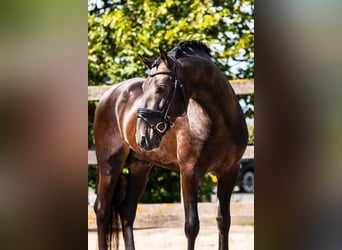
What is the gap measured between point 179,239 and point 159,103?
2241mm

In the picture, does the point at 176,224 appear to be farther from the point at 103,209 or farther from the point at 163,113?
the point at 163,113

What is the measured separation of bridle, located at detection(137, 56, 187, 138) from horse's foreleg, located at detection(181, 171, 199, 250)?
316mm

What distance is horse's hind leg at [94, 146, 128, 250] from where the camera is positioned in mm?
2909

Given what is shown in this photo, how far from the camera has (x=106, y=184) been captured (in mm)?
2938

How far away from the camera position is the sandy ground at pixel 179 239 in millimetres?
3941

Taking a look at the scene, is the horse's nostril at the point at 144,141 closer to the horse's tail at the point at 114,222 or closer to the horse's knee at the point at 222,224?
the horse's knee at the point at 222,224

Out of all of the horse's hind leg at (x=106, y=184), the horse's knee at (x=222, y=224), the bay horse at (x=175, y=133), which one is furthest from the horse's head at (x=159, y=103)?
the horse's hind leg at (x=106, y=184)

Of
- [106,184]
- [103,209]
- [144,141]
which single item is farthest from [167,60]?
[103,209]

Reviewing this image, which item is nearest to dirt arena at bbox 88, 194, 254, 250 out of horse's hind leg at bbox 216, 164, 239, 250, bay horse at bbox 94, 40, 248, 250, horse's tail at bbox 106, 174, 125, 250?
horse's tail at bbox 106, 174, 125, 250
